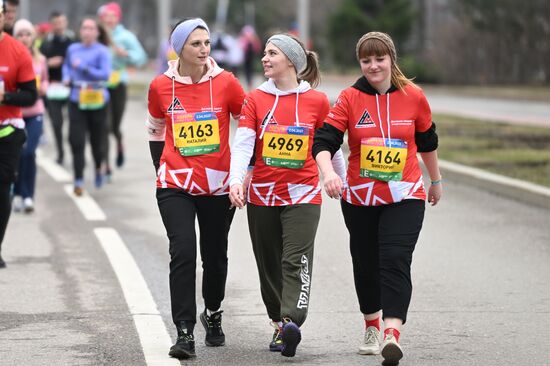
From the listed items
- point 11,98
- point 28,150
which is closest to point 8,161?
point 11,98

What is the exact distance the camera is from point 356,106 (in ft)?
23.1

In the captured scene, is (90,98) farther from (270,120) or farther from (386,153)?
(386,153)

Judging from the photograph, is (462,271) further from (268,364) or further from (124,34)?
(124,34)

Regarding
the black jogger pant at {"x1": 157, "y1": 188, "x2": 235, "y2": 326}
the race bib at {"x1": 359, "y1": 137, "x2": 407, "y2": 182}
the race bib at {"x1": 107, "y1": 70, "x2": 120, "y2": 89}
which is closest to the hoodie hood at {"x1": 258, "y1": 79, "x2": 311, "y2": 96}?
the race bib at {"x1": 359, "y1": 137, "x2": 407, "y2": 182}

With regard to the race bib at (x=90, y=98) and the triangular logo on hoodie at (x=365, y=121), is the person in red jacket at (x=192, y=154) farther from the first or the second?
the race bib at (x=90, y=98)

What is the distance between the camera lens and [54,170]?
17906 mm

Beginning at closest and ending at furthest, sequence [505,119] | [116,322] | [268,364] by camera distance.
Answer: [268,364], [116,322], [505,119]

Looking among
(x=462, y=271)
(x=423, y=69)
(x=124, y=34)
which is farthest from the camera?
(x=423, y=69)

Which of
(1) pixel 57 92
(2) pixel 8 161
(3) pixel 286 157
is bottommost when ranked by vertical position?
(1) pixel 57 92

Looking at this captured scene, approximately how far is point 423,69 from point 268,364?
36.8 metres

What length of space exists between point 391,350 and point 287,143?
1145 millimetres

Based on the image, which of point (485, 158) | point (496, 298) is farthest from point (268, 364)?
point (485, 158)

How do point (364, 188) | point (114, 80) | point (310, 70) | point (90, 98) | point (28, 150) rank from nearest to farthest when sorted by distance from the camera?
point (364, 188)
point (310, 70)
point (28, 150)
point (90, 98)
point (114, 80)

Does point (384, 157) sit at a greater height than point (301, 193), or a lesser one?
greater
